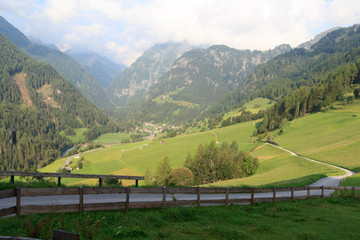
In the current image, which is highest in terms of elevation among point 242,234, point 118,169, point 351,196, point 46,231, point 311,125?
point 311,125

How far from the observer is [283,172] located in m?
49.9

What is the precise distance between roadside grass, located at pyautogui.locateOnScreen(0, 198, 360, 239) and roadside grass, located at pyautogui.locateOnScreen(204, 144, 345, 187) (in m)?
19.5

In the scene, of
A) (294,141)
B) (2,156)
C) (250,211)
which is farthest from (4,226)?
(2,156)

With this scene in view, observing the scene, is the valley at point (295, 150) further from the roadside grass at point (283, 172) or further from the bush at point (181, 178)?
the bush at point (181, 178)

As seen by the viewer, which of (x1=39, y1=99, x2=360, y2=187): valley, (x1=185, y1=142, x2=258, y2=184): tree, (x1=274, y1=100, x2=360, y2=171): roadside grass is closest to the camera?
(x1=39, y1=99, x2=360, y2=187): valley

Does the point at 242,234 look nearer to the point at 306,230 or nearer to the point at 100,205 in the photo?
the point at 306,230

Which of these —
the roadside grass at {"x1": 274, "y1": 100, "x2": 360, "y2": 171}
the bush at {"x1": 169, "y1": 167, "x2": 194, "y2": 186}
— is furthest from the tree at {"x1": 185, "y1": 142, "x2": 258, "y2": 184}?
the bush at {"x1": 169, "y1": 167, "x2": 194, "y2": 186}

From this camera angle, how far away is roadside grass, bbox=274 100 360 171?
5691cm

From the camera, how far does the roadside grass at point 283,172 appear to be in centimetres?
3803

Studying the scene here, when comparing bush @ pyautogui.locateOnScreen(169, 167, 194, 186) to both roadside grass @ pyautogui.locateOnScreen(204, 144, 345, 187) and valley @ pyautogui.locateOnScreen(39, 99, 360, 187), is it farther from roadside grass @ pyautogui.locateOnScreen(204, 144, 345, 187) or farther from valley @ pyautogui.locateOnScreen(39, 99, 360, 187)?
valley @ pyautogui.locateOnScreen(39, 99, 360, 187)

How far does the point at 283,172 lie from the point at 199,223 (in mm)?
43711

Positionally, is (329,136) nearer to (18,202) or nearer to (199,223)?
(199,223)

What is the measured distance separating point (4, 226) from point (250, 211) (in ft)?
43.8

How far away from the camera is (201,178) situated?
2584 inches
